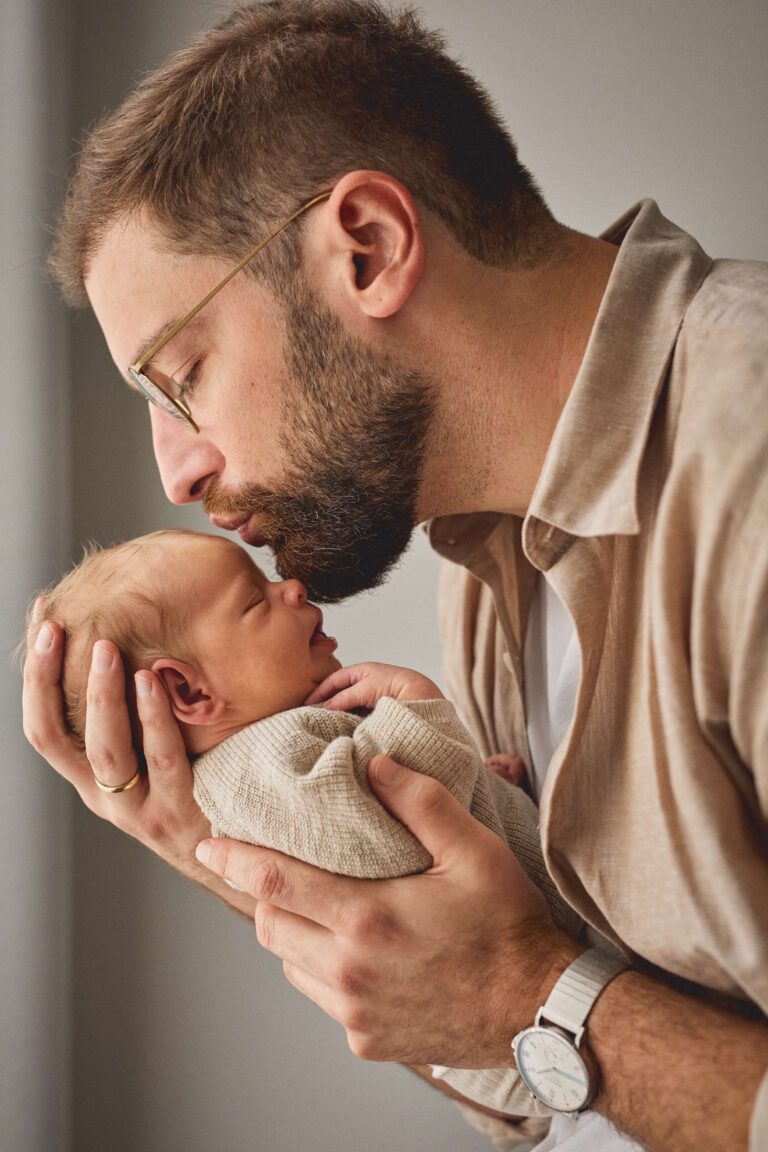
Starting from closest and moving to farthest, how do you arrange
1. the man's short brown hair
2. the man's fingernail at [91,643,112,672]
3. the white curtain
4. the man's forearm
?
the man's forearm → the man's fingernail at [91,643,112,672] → the man's short brown hair → the white curtain

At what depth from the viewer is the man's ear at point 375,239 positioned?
1.41 meters

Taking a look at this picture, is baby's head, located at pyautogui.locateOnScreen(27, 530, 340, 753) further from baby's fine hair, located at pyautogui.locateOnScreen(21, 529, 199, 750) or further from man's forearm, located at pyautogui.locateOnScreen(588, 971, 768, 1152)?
man's forearm, located at pyautogui.locateOnScreen(588, 971, 768, 1152)

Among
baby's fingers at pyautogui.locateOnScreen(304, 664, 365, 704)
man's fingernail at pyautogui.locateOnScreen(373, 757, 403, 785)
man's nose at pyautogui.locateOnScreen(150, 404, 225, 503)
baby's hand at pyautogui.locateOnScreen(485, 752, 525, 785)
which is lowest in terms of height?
baby's hand at pyautogui.locateOnScreen(485, 752, 525, 785)

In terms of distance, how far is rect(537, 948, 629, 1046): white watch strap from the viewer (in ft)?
4.08

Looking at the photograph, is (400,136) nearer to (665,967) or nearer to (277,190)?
(277,190)

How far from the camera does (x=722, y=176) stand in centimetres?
186

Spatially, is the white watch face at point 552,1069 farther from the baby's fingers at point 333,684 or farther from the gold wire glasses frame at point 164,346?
the gold wire glasses frame at point 164,346

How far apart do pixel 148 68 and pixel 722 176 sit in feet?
4.21

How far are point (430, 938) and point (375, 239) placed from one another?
96cm

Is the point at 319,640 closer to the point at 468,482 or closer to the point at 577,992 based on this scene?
the point at 468,482

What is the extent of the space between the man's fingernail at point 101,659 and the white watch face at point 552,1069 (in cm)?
72

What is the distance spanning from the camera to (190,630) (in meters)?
1.43

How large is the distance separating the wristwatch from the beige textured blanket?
6cm

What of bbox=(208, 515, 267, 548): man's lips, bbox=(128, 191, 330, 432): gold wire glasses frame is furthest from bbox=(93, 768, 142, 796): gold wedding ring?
bbox=(128, 191, 330, 432): gold wire glasses frame
